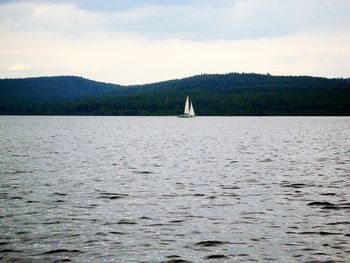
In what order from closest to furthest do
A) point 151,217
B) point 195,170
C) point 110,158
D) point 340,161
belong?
point 151,217 → point 195,170 → point 340,161 → point 110,158

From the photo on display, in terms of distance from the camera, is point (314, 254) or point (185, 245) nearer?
point (314, 254)

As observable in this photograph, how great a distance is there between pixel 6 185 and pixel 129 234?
13.4 m

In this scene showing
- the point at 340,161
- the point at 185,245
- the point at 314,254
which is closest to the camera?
the point at 314,254

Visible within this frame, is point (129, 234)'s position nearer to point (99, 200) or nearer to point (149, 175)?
point (99, 200)

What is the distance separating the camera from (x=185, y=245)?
15.5m

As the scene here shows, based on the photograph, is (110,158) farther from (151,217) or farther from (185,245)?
(185,245)

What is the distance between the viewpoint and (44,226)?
17.8m

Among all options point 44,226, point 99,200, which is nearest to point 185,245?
point 44,226

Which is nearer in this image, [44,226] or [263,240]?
[263,240]

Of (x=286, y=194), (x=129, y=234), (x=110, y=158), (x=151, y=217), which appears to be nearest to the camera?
(x=129, y=234)

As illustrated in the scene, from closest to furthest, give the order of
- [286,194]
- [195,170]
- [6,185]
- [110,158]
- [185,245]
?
1. [185,245]
2. [286,194]
3. [6,185]
4. [195,170]
5. [110,158]

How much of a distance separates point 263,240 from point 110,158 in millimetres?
31717

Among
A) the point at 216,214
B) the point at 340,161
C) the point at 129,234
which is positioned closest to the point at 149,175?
the point at 216,214

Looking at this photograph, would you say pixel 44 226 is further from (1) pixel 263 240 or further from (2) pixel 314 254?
(2) pixel 314 254
